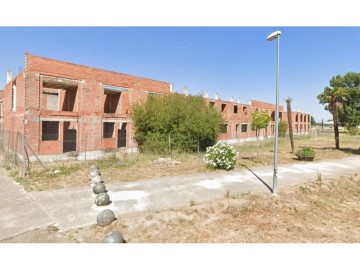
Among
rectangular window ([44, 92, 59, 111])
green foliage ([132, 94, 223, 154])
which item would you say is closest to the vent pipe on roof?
rectangular window ([44, 92, 59, 111])

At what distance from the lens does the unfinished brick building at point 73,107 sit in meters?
15.0

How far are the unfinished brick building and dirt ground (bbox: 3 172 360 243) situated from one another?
9.65m

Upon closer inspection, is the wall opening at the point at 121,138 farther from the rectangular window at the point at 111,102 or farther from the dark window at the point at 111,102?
the dark window at the point at 111,102

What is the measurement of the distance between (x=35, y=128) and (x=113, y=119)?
5.96 m

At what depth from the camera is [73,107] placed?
18.1m

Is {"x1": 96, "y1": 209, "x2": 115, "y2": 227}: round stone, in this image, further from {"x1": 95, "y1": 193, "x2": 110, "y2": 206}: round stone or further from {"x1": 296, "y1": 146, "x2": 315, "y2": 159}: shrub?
{"x1": 296, "y1": 146, "x2": 315, "y2": 159}: shrub

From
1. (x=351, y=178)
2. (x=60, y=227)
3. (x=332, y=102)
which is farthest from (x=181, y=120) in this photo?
(x=332, y=102)

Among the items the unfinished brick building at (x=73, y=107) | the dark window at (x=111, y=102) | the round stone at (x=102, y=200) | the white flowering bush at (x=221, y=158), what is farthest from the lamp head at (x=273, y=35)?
the dark window at (x=111, y=102)

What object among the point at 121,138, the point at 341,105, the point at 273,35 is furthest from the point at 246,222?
the point at 341,105

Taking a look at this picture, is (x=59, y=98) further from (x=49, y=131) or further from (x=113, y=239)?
(x=113, y=239)

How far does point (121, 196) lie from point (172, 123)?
11.3m

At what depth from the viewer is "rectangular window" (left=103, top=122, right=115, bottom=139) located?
20.3m

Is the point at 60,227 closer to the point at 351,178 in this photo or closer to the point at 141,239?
the point at 141,239

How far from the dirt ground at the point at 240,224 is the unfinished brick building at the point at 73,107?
965 cm
